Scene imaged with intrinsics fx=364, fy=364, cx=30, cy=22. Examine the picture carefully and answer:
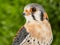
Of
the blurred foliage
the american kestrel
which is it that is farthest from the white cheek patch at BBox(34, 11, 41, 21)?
the blurred foliage

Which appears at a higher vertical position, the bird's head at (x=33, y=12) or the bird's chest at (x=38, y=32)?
the bird's head at (x=33, y=12)

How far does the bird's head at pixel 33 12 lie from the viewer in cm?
262

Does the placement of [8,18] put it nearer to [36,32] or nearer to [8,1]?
[8,1]

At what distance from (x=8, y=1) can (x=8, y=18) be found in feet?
0.99

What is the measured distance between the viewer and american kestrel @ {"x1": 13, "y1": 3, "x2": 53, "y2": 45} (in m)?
2.63

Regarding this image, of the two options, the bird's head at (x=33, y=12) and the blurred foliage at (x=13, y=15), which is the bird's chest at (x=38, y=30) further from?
the blurred foliage at (x=13, y=15)

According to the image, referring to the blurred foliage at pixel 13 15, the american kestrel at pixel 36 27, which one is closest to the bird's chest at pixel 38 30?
the american kestrel at pixel 36 27

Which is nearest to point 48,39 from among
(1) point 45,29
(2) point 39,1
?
(1) point 45,29

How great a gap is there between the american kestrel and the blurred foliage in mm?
2329

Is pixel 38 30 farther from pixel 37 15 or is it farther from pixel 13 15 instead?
pixel 13 15

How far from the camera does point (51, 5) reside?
5.28 m

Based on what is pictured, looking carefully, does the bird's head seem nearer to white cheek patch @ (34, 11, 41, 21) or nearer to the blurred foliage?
white cheek patch @ (34, 11, 41, 21)

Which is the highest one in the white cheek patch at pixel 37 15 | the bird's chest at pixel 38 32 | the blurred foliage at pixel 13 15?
the white cheek patch at pixel 37 15

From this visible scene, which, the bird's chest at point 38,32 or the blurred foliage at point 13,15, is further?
the blurred foliage at point 13,15
